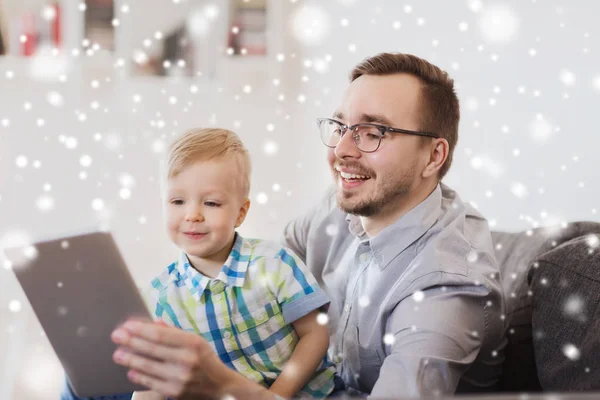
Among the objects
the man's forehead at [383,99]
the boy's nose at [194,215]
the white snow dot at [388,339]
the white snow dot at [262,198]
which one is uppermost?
the man's forehead at [383,99]

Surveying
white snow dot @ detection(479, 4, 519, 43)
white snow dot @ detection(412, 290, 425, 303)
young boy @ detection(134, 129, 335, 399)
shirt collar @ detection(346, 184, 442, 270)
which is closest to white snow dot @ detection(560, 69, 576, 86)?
white snow dot @ detection(479, 4, 519, 43)

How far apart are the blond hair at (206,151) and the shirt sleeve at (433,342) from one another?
427 millimetres

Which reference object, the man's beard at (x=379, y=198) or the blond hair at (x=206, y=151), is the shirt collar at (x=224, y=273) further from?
the man's beard at (x=379, y=198)

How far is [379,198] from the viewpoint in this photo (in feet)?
4.73

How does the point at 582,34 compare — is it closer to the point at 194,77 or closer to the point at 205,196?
the point at 205,196

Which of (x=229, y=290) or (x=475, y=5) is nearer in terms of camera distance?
(x=229, y=290)

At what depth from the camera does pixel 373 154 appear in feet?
4.73

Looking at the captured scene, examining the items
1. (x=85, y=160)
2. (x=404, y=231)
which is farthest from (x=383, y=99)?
(x=85, y=160)

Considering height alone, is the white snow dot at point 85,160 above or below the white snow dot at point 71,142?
below

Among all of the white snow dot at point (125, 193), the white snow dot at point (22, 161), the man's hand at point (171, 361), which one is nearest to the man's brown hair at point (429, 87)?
the man's hand at point (171, 361)

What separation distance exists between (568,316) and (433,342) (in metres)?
0.24

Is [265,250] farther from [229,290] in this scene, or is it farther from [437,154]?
[437,154]

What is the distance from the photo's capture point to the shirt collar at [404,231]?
1.38 metres

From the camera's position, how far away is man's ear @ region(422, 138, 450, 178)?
1.48 metres
